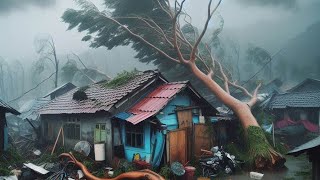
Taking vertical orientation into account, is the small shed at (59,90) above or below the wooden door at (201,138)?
above

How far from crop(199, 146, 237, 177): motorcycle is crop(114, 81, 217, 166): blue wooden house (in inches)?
45.3

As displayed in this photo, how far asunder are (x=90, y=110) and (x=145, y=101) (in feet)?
10.3

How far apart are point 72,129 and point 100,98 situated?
120 inches

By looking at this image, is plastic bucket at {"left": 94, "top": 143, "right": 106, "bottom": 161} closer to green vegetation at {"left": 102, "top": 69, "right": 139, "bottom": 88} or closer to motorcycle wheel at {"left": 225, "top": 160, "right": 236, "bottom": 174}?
green vegetation at {"left": 102, "top": 69, "right": 139, "bottom": 88}

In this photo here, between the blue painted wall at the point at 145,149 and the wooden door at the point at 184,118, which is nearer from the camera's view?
the blue painted wall at the point at 145,149

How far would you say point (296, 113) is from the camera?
27734 millimetres

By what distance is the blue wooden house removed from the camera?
14.5 metres

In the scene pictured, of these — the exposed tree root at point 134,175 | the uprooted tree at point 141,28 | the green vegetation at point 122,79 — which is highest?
the uprooted tree at point 141,28

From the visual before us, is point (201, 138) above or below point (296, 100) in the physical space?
below

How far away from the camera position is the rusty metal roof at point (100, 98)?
52.7 ft

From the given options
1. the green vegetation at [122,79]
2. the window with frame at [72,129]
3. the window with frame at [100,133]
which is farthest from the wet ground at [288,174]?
the window with frame at [72,129]

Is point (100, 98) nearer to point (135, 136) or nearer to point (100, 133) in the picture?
point (100, 133)

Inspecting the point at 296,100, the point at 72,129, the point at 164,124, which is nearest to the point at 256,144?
the point at 164,124

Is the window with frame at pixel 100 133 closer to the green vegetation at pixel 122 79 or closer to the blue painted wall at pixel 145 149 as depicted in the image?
Answer: the blue painted wall at pixel 145 149
